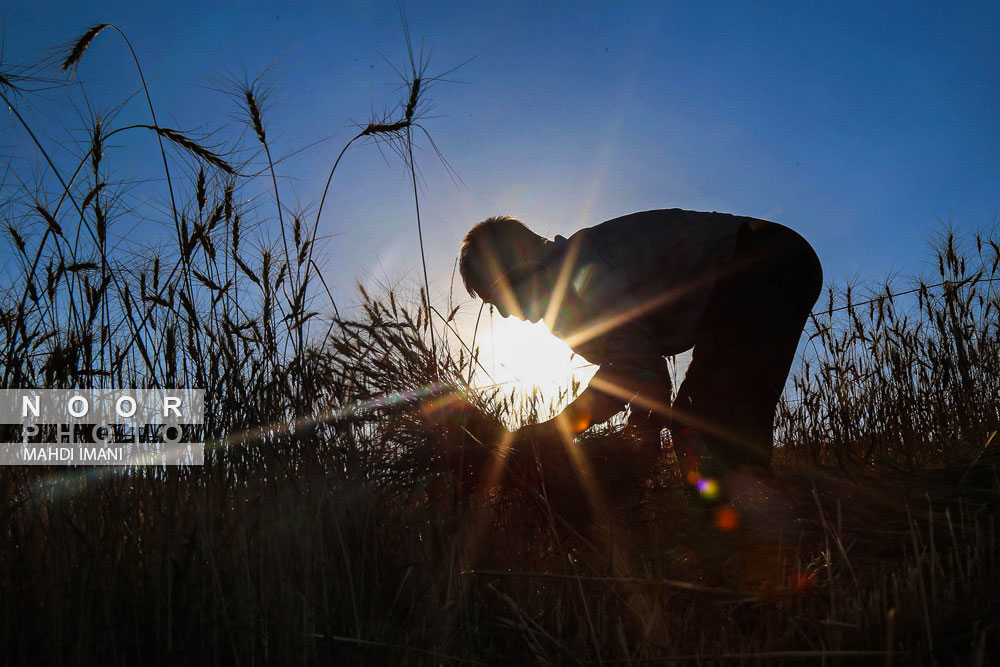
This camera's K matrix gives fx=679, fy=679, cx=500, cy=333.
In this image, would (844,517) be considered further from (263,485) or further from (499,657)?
(263,485)

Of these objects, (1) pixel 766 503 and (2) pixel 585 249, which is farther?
(2) pixel 585 249

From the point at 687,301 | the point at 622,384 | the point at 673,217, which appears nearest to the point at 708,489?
the point at 622,384

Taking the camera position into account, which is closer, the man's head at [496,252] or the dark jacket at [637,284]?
the dark jacket at [637,284]

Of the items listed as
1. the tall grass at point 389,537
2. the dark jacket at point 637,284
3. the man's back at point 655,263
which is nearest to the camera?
the tall grass at point 389,537

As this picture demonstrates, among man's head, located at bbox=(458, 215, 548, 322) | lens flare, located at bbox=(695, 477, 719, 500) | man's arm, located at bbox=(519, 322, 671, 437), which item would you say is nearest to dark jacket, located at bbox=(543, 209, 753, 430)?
man's arm, located at bbox=(519, 322, 671, 437)

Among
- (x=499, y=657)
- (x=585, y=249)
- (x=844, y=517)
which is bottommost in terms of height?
(x=499, y=657)

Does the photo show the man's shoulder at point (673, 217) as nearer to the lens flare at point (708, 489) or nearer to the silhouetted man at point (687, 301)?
the silhouetted man at point (687, 301)

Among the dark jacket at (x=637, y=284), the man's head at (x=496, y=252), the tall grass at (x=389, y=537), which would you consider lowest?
the tall grass at (x=389, y=537)

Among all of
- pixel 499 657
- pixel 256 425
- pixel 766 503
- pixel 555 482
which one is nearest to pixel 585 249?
pixel 555 482

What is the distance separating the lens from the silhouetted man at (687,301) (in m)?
2.63

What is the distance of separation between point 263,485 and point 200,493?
23cm

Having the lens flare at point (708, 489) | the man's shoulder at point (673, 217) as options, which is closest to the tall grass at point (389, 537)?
the lens flare at point (708, 489)

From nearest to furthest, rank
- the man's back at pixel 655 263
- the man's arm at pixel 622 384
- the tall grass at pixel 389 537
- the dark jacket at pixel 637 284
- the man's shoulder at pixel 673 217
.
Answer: the tall grass at pixel 389 537, the man's arm at pixel 622 384, the dark jacket at pixel 637 284, the man's back at pixel 655 263, the man's shoulder at pixel 673 217

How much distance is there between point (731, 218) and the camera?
3.03 metres
